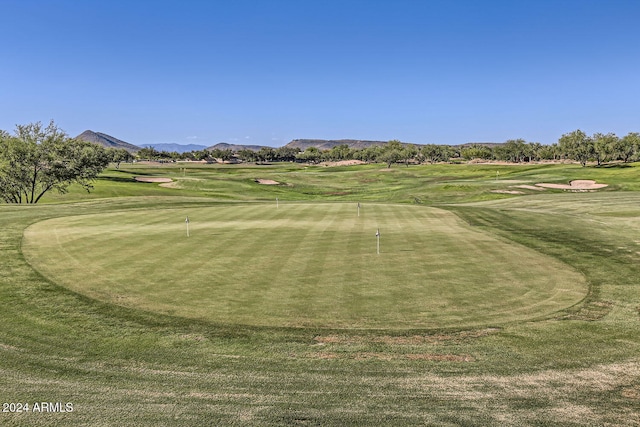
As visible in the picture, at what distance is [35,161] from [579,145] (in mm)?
149172

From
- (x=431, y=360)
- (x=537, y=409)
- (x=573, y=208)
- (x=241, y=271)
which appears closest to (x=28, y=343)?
(x=241, y=271)

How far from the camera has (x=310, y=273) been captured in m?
16.9

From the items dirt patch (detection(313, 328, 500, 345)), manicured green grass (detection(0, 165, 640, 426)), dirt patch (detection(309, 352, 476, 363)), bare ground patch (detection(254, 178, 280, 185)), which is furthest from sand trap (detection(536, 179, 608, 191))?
dirt patch (detection(309, 352, 476, 363))

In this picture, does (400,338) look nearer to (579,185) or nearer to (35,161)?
(35,161)

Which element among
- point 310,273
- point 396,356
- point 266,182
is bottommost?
point 396,356

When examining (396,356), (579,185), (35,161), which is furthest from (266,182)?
(396,356)

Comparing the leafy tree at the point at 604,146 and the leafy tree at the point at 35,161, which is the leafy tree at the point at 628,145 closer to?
the leafy tree at the point at 604,146

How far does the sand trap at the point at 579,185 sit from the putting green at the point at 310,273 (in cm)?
5516

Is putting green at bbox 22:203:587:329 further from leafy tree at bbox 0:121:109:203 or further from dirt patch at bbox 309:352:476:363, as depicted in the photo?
leafy tree at bbox 0:121:109:203

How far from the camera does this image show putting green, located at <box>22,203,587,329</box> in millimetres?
12898

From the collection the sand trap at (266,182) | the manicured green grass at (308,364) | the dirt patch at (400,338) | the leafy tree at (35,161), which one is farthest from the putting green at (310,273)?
the sand trap at (266,182)

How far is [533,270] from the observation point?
1791 centimetres

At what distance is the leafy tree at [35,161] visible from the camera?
57.6 metres

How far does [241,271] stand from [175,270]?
2.84m
